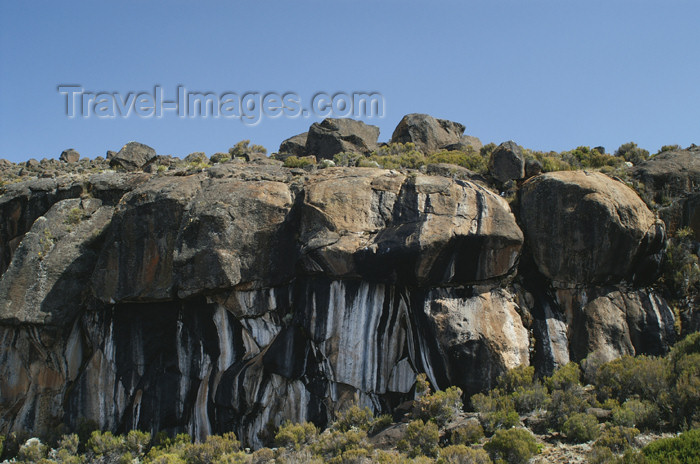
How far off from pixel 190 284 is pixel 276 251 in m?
2.59

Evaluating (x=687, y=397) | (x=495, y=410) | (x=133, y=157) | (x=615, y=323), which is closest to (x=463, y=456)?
(x=495, y=410)

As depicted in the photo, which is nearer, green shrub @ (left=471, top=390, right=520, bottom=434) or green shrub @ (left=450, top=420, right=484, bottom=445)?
green shrub @ (left=450, top=420, right=484, bottom=445)

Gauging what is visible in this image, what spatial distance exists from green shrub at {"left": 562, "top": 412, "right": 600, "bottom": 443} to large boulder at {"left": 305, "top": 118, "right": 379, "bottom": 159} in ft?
58.9

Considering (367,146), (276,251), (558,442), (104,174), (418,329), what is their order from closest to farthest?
(558,442), (418,329), (276,251), (104,174), (367,146)

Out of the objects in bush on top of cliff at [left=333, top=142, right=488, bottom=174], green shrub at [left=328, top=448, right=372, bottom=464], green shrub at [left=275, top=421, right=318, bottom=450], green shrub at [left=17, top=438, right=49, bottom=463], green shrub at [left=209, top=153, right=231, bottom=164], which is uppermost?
green shrub at [left=209, top=153, right=231, bottom=164]

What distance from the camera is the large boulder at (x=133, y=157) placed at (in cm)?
2630

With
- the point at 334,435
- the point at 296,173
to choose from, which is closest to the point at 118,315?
the point at 296,173

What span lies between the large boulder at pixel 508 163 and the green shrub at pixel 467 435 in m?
8.97

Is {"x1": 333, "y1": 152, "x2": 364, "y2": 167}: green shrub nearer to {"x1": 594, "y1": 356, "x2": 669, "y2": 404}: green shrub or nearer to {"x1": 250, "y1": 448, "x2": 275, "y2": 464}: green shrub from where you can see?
{"x1": 250, "y1": 448, "x2": 275, "y2": 464}: green shrub

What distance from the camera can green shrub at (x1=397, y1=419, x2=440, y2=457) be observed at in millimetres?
12711

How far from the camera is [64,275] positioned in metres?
19.0

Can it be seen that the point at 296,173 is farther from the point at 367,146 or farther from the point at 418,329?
the point at 367,146

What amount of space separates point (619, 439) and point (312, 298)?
8.53 metres

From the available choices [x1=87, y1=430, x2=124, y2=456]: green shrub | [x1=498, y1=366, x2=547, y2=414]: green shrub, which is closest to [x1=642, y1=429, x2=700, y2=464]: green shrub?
[x1=498, y1=366, x2=547, y2=414]: green shrub
